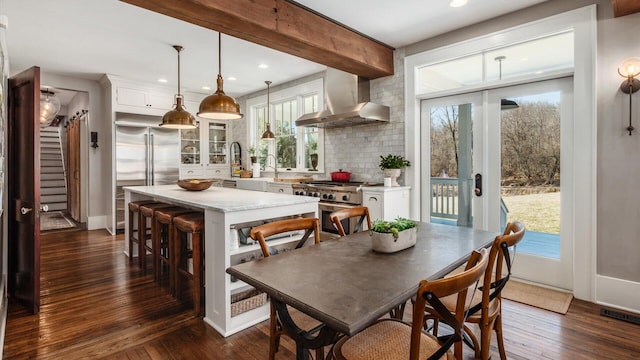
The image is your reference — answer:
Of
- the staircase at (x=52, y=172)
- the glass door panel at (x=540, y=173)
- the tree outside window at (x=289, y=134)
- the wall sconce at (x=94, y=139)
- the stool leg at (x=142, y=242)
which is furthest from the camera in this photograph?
the staircase at (x=52, y=172)

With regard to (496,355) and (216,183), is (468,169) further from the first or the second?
(216,183)

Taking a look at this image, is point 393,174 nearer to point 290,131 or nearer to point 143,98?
point 290,131

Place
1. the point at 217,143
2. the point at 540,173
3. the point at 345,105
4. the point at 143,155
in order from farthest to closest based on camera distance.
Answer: the point at 217,143, the point at 143,155, the point at 345,105, the point at 540,173

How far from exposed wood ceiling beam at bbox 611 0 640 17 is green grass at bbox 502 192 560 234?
155 cm

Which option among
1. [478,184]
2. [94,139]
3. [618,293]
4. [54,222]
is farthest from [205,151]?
[618,293]

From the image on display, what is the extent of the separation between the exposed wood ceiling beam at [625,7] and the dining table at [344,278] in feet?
7.28

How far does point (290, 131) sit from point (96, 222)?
4.01 m

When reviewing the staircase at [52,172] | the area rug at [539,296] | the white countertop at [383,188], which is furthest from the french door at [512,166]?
the staircase at [52,172]

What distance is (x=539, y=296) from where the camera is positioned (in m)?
2.96

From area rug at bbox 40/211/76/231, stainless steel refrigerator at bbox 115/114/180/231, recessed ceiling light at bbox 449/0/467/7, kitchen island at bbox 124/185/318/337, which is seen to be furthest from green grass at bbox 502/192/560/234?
area rug at bbox 40/211/76/231

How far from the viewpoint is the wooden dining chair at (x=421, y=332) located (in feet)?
3.34

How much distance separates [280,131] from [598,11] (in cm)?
477

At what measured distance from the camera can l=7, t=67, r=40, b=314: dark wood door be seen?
262 centimetres

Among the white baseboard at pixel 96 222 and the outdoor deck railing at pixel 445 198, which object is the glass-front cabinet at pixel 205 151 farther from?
the outdoor deck railing at pixel 445 198
